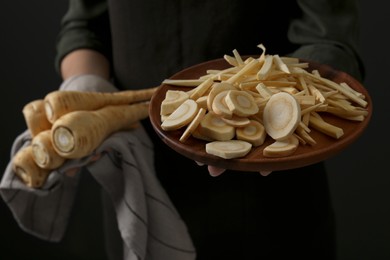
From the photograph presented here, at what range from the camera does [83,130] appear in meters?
0.76

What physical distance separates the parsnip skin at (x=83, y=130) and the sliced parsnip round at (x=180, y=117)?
189 mm

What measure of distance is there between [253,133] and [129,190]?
0.29m

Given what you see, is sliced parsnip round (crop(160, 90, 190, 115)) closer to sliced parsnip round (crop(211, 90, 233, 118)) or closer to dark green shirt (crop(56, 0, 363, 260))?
sliced parsnip round (crop(211, 90, 233, 118))

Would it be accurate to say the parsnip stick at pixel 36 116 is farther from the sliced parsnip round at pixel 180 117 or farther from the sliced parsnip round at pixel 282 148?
the sliced parsnip round at pixel 282 148

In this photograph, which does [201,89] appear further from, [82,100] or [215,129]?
[82,100]

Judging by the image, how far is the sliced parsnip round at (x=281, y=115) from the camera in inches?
23.2

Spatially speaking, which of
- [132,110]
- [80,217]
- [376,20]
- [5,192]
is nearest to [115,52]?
[132,110]

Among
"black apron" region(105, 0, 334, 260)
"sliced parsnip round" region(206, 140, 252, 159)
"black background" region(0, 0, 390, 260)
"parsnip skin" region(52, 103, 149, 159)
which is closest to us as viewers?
"sliced parsnip round" region(206, 140, 252, 159)

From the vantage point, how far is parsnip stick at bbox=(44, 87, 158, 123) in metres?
0.80

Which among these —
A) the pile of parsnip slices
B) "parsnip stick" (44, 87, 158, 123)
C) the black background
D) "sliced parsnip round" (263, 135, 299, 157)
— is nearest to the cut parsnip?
the pile of parsnip slices

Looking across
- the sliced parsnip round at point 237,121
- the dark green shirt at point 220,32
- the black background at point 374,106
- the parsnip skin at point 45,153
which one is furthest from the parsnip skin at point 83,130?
the black background at point 374,106

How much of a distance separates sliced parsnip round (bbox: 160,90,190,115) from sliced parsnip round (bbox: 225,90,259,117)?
63mm

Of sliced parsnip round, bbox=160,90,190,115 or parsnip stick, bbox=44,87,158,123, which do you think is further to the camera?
parsnip stick, bbox=44,87,158,123

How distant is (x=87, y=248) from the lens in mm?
1664
